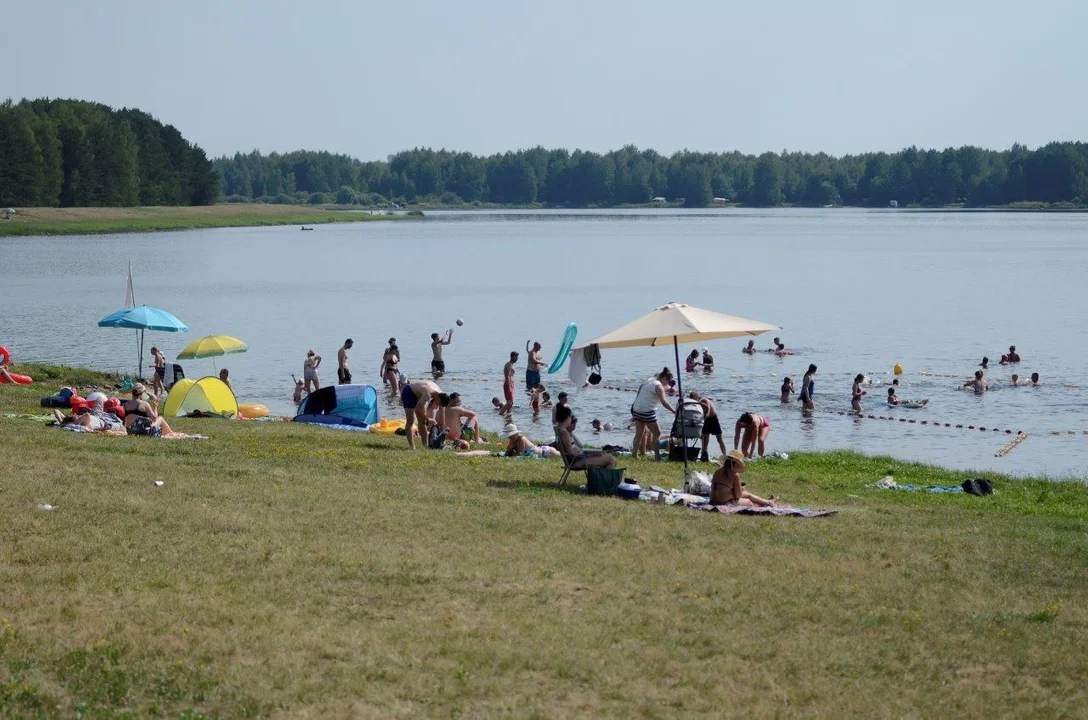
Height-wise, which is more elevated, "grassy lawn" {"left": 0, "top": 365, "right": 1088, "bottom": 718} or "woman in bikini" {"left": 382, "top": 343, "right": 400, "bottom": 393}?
"grassy lawn" {"left": 0, "top": 365, "right": 1088, "bottom": 718}

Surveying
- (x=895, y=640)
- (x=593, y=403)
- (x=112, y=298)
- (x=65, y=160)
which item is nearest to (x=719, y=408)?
(x=593, y=403)

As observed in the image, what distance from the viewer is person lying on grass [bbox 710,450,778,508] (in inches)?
582

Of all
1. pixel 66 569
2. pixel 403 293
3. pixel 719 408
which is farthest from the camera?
pixel 403 293

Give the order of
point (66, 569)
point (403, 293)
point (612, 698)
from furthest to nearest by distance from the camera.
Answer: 1. point (403, 293)
2. point (66, 569)
3. point (612, 698)

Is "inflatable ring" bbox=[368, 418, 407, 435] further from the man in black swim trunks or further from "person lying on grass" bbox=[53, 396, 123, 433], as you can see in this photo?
the man in black swim trunks

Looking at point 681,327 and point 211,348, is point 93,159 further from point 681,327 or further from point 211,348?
point 681,327

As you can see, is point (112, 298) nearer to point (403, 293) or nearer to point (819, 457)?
point (403, 293)

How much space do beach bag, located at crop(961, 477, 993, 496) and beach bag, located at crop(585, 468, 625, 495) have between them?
16.8ft

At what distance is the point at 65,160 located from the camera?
13938cm

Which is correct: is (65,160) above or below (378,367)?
above

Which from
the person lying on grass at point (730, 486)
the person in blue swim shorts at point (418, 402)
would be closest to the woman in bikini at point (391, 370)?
the person in blue swim shorts at point (418, 402)

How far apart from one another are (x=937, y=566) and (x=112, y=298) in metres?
54.7

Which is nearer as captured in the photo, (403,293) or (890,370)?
(890,370)

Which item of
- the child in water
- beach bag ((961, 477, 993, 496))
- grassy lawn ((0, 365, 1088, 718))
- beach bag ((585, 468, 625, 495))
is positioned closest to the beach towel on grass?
grassy lawn ((0, 365, 1088, 718))
